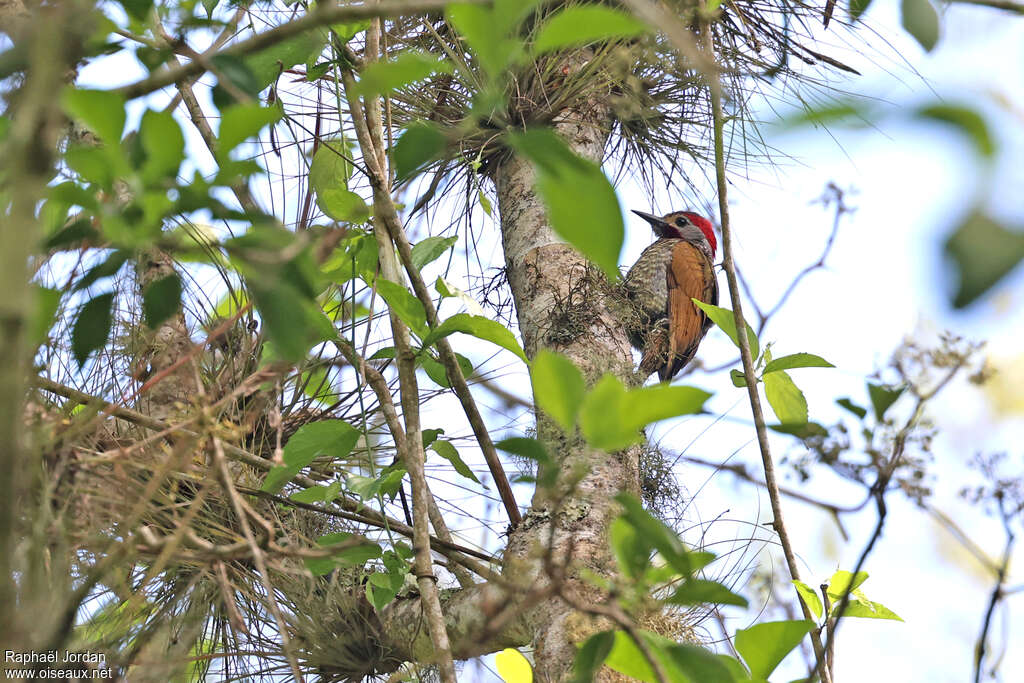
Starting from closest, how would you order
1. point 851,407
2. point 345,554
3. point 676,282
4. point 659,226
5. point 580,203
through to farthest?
point 580,203 < point 851,407 < point 345,554 < point 676,282 < point 659,226

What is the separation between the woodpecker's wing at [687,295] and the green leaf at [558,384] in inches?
105

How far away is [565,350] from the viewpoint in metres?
1.96

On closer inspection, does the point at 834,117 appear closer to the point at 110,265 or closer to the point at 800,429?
the point at 800,429

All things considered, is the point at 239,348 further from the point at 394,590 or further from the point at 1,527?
the point at 1,527

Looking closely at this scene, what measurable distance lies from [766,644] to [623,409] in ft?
1.45

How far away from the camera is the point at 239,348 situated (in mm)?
2035

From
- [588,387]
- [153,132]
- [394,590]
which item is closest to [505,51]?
[153,132]

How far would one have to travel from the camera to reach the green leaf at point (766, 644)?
100 centimetres

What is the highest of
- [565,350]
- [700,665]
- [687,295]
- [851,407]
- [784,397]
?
[687,295]

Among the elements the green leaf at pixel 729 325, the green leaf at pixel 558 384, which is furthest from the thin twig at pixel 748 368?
the green leaf at pixel 558 384

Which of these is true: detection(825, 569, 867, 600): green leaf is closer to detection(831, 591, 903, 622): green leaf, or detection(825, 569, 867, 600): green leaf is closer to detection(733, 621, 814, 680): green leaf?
detection(831, 591, 903, 622): green leaf

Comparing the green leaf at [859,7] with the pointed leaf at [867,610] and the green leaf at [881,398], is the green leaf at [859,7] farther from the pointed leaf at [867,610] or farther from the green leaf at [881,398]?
the pointed leaf at [867,610]

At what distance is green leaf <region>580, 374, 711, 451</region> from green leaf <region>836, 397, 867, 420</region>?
25cm

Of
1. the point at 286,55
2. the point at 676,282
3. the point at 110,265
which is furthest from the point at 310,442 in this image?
the point at 676,282
